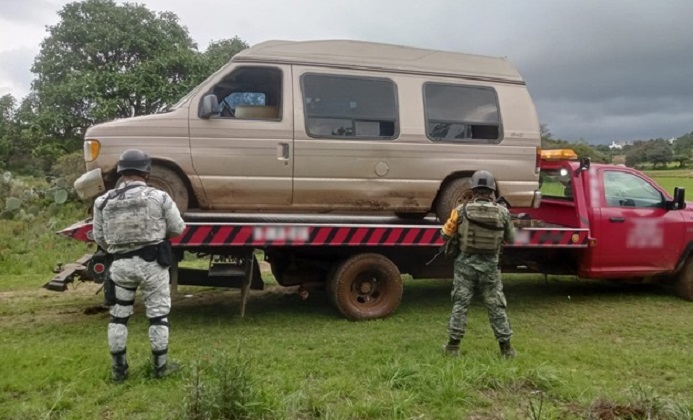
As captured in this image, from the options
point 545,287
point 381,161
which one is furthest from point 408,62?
point 545,287

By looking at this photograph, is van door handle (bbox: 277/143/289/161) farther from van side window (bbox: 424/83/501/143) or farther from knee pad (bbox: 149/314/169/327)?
knee pad (bbox: 149/314/169/327)

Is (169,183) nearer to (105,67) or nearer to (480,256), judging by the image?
(480,256)

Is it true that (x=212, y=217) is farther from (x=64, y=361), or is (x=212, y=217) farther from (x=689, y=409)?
(x=689, y=409)

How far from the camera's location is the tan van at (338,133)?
206 inches

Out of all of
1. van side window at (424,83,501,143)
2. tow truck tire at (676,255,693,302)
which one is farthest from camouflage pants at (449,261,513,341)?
tow truck tire at (676,255,693,302)

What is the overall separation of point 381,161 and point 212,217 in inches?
70.6

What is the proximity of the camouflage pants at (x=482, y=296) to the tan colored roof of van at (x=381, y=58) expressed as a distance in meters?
2.36

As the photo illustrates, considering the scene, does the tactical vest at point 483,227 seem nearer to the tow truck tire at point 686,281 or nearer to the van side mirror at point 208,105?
the van side mirror at point 208,105

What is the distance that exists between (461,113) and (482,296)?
87.8 inches

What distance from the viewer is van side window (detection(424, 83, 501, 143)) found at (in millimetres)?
5863

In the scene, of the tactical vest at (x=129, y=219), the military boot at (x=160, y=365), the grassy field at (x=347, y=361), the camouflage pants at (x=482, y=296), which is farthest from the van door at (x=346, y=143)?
the military boot at (x=160, y=365)

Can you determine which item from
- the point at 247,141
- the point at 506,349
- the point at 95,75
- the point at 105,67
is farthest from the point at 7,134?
the point at 506,349

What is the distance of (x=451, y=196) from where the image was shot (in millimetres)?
5871

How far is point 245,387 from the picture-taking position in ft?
10.4
